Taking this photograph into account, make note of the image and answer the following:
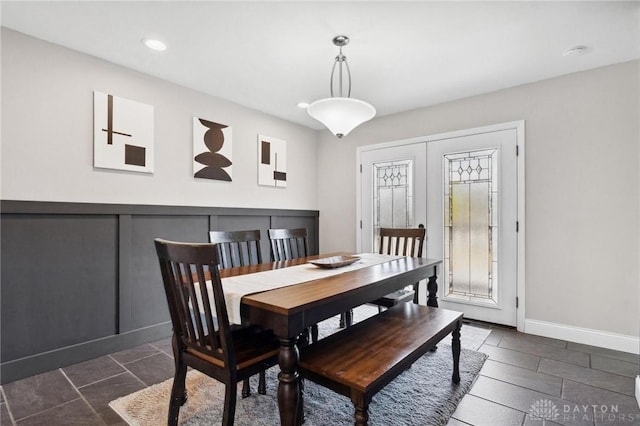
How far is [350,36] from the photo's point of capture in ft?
7.72

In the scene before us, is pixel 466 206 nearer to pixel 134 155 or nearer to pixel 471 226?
pixel 471 226

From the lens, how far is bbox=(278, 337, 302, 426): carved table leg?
1.39m

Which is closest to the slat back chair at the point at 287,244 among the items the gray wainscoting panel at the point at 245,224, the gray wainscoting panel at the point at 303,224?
the gray wainscoting panel at the point at 245,224

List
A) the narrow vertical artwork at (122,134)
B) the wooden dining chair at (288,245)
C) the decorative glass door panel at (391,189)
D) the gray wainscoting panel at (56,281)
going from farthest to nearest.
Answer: the decorative glass door panel at (391,189) → the wooden dining chair at (288,245) → the narrow vertical artwork at (122,134) → the gray wainscoting panel at (56,281)

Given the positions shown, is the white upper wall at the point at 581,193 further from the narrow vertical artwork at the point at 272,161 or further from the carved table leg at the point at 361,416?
the carved table leg at the point at 361,416

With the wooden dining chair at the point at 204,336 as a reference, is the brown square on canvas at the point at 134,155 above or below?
above

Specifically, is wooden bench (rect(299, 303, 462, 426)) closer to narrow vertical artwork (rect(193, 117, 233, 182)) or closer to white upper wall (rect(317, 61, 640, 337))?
white upper wall (rect(317, 61, 640, 337))

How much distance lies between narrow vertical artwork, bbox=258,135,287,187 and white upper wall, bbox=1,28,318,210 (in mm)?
250

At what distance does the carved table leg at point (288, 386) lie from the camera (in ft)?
4.56

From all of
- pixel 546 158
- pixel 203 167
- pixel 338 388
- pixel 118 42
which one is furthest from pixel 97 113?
pixel 546 158

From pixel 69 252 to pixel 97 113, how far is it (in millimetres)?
1129

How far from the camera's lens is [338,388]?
1.41 m

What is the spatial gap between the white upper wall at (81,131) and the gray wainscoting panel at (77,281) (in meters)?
0.14

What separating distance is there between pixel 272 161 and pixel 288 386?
3.15 m
